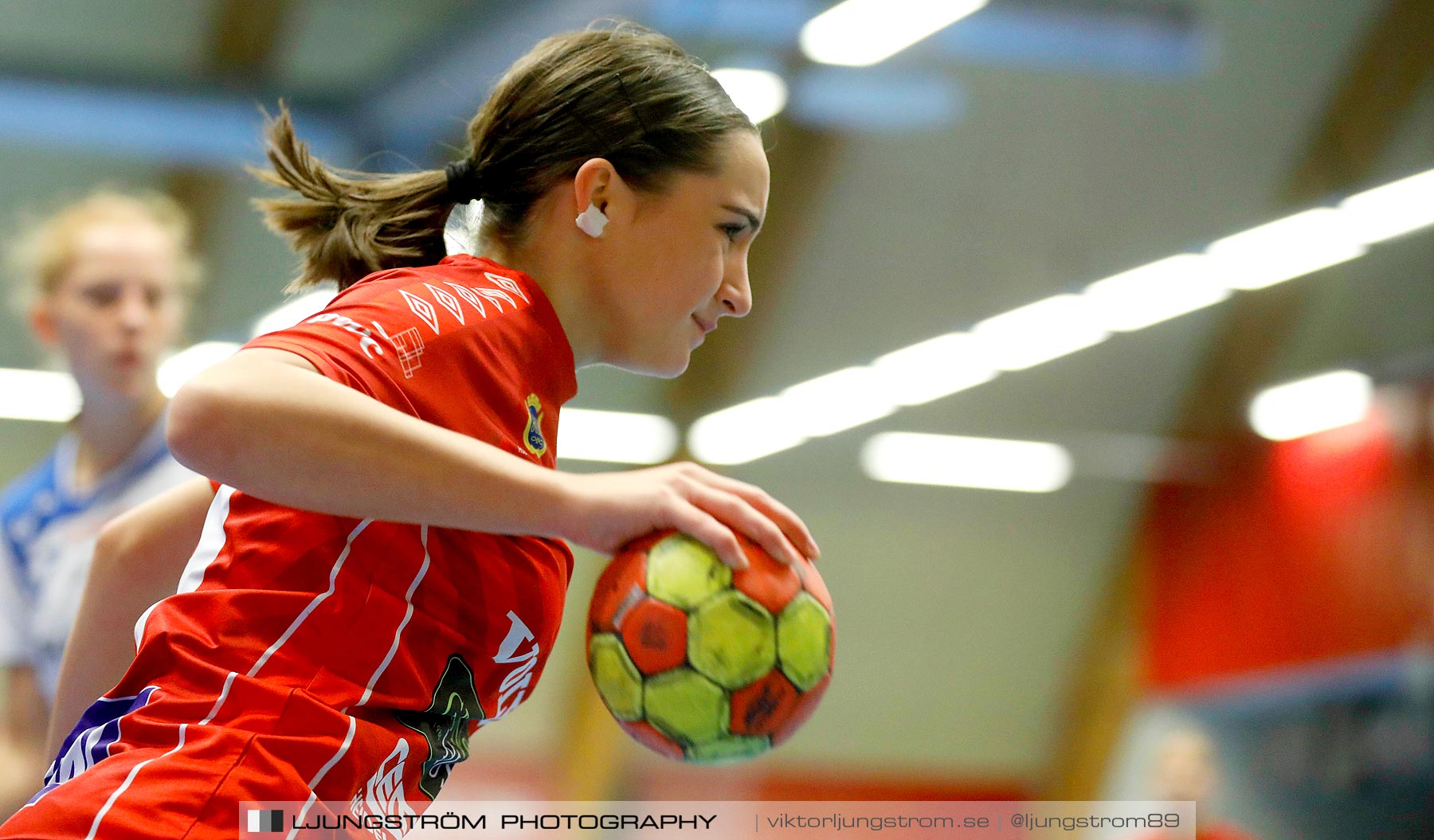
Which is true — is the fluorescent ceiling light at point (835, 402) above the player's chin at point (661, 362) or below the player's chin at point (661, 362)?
above

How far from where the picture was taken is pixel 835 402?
10414mm

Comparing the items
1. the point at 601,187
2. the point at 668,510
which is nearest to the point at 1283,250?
the point at 601,187

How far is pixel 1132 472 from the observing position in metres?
11.0

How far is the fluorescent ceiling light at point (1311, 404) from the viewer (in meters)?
9.41

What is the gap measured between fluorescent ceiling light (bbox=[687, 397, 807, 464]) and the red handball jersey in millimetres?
8754

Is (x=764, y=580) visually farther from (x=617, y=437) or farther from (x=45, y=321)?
(x=617, y=437)

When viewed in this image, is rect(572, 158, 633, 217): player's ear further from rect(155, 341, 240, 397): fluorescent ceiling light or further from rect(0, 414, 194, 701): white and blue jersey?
rect(155, 341, 240, 397): fluorescent ceiling light

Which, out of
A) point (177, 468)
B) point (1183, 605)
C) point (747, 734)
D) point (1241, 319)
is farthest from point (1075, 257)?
point (747, 734)

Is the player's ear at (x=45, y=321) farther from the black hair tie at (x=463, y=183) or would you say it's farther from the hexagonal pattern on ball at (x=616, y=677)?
the hexagonal pattern on ball at (x=616, y=677)

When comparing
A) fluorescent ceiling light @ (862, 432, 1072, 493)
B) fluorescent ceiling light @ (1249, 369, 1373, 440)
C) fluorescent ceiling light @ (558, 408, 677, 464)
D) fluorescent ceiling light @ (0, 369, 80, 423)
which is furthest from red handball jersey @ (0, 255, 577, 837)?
fluorescent ceiling light @ (862, 432, 1072, 493)

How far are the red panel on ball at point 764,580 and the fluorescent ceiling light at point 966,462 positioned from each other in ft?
30.3

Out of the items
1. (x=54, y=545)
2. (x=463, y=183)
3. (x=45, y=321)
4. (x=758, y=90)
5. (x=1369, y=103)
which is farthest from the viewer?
(x=1369, y=103)

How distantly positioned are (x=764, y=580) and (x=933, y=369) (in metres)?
8.82

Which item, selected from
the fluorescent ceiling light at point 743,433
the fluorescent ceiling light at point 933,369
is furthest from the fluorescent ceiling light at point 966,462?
the fluorescent ceiling light at point 743,433
